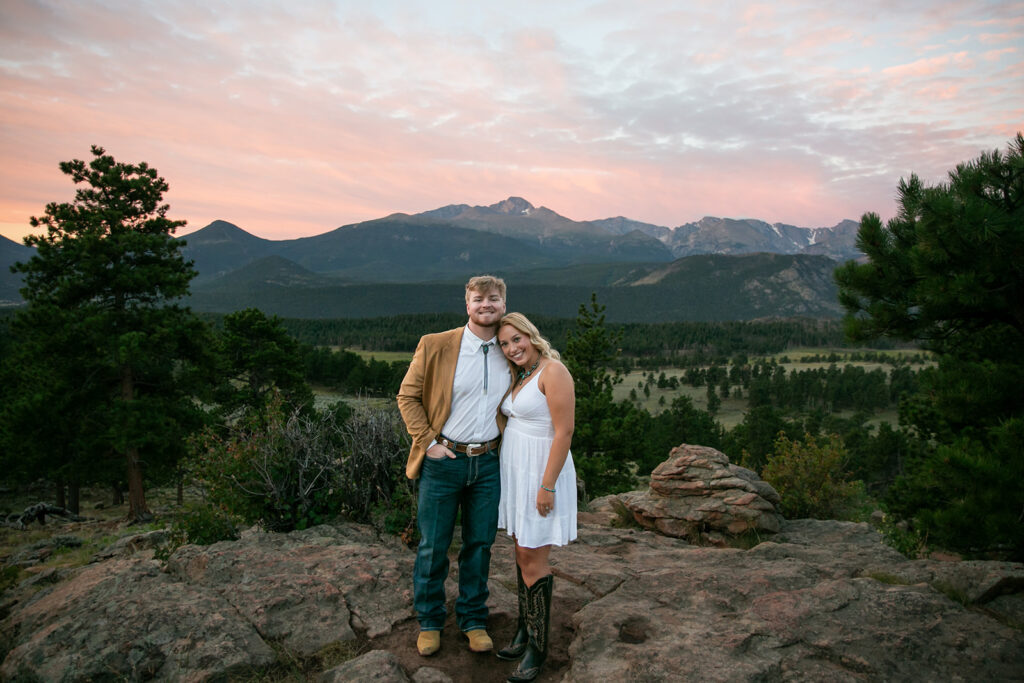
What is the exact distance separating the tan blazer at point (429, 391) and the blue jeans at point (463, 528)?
0.18m

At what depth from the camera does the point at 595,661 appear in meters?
3.64

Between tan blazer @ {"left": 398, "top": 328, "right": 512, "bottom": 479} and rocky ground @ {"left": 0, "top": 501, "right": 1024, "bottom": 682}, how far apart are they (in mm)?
1462

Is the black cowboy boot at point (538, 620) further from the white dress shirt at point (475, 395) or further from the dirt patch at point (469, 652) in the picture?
the white dress shirt at point (475, 395)

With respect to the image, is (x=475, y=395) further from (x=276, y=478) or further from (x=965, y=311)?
(x=965, y=311)

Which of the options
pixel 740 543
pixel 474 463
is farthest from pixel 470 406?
pixel 740 543

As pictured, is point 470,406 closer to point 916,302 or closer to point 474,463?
point 474,463

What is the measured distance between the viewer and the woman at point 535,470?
3.51 meters

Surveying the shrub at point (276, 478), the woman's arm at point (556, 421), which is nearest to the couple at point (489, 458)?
the woman's arm at point (556, 421)

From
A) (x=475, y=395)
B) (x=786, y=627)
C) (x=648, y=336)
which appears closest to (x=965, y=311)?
(x=786, y=627)

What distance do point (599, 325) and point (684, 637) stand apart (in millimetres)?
22558

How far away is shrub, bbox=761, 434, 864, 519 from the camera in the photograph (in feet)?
36.2

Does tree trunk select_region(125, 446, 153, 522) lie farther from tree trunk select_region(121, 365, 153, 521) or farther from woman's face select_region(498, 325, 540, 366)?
woman's face select_region(498, 325, 540, 366)

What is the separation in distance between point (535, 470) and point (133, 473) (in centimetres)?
1829

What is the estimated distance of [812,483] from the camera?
13.4m
